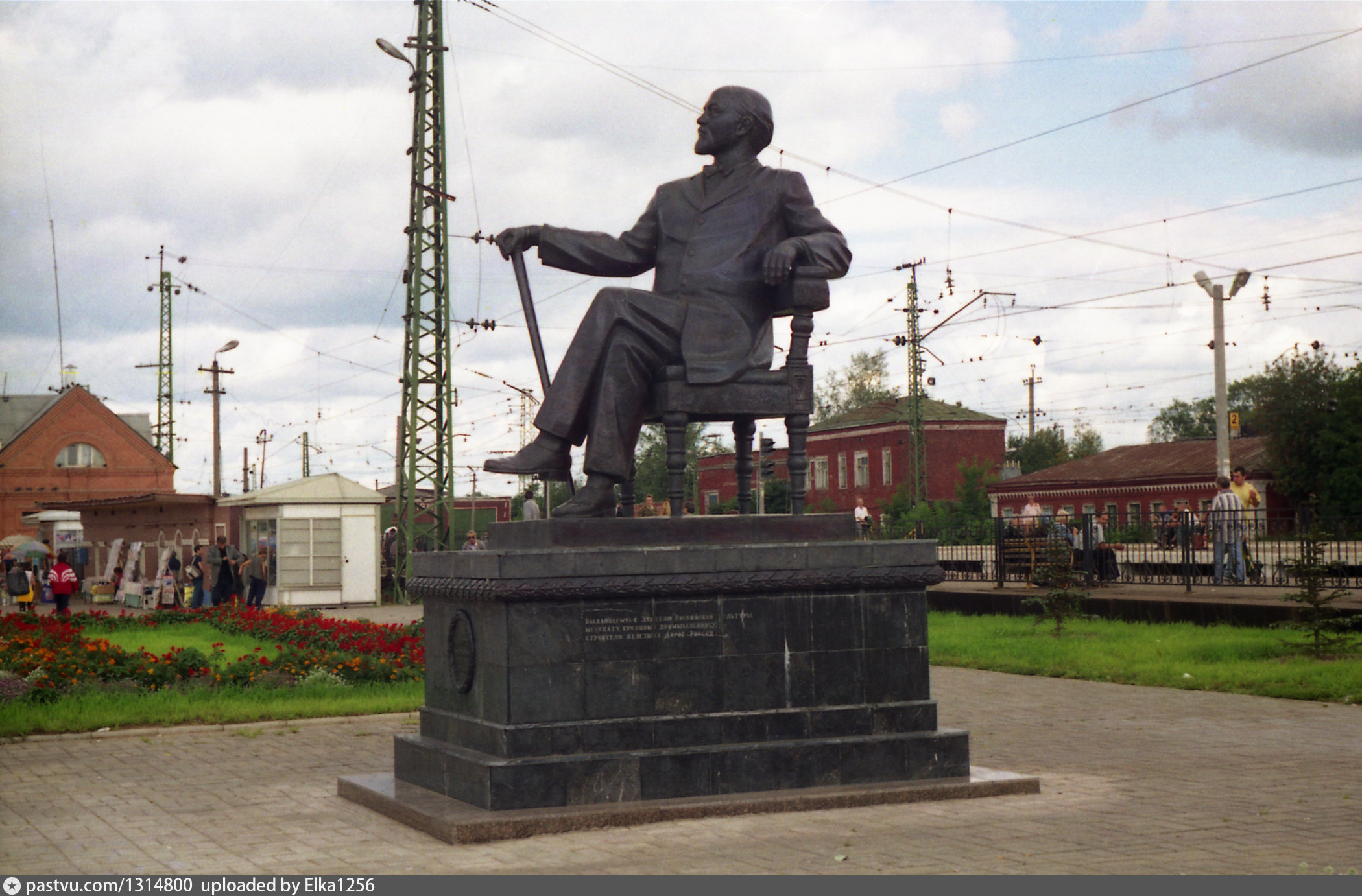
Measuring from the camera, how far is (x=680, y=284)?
25.8ft

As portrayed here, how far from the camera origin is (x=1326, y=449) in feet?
152

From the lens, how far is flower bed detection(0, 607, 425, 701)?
11.9 m

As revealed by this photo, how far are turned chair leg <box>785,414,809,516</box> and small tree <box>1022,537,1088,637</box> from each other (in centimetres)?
889

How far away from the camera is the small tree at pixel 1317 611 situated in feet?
41.1

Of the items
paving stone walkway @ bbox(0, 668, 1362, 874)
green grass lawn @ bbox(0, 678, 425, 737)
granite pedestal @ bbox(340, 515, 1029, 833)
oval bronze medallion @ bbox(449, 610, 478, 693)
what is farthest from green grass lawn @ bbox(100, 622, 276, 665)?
granite pedestal @ bbox(340, 515, 1029, 833)

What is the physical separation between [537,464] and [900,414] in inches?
2197

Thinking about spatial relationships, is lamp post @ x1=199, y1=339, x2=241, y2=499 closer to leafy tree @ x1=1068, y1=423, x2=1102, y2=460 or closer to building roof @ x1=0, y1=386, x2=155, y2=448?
building roof @ x1=0, y1=386, x2=155, y2=448

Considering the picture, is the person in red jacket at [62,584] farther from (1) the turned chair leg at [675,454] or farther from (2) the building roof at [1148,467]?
(2) the building roof at [1148,467]

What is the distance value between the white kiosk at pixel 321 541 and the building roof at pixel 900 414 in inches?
1440

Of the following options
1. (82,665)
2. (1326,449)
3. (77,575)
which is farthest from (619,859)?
(1326,449)

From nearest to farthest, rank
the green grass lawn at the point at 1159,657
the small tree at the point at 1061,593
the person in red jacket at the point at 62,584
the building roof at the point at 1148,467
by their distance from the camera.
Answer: the green grass lawn at the point at 1159,657 < the small tree at the point at 1061,593 < the person in red jacket at the point at 62,584 < the building roof at the point at 1148,467

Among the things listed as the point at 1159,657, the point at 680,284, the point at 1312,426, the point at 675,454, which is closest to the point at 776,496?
the point at 1312,426

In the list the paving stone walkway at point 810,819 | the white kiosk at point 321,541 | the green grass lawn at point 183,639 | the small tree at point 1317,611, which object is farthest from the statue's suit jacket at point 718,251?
the white kiosk at point 321,541
